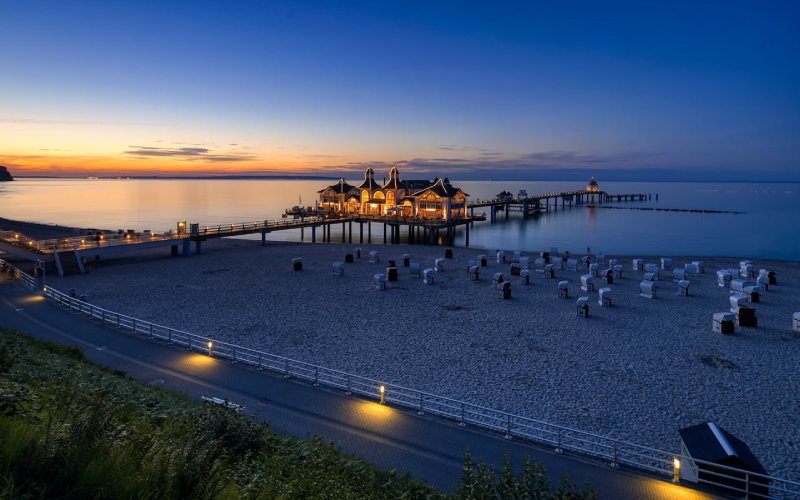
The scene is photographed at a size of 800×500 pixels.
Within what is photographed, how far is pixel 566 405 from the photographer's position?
1288 centimetres

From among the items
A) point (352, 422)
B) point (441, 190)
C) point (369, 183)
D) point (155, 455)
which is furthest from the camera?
point (369, 183)

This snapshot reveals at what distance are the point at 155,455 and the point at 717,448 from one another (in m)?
9.04

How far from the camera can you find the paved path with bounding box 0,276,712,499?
849cm

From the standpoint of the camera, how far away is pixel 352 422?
10336 millimetres

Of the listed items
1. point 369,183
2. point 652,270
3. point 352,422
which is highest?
point 369,183

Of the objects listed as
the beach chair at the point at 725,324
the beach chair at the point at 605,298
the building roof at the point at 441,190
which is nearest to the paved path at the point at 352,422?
the beach chair at the point at 725,324

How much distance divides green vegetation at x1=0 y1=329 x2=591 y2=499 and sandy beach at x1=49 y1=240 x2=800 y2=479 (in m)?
6.26

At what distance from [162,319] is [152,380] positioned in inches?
368

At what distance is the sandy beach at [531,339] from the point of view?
1272 cm

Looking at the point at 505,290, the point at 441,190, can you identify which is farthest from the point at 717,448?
the point at 441,190

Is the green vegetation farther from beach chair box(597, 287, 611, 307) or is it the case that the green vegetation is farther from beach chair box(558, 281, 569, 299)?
beach chair box(558, 281, 569, 299)

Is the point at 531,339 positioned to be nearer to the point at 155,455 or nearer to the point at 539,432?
the point at 539,432

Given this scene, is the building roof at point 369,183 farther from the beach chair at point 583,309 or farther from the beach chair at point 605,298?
the beach chair at point 583,309

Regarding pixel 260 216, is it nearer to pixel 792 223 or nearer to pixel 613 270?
pixel 613 270
